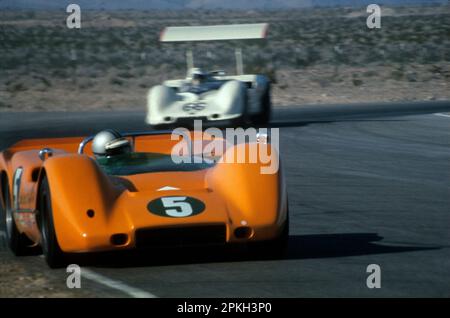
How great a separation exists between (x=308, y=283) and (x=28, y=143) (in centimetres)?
381

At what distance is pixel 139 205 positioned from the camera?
7992mm

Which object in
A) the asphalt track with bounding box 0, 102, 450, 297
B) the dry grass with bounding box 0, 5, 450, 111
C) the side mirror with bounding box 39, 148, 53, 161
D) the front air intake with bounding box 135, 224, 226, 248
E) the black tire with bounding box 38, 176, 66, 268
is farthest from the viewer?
the dry grass with bounding box 0, 5, 450, 111

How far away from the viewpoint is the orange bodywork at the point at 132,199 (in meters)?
7.85

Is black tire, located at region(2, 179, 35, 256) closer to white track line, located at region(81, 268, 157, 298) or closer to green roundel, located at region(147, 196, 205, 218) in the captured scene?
white track line, located at region(81, 268, 157, 298)

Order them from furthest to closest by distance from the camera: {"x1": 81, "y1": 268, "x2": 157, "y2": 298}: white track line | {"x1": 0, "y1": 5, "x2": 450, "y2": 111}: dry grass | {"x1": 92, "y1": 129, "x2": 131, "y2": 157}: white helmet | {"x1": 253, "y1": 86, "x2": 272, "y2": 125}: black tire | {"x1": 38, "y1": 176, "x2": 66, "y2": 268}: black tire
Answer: {"x1": 0, "y1": 5, "x2": 450, "y2": 111}: dry grass, {"x1": 253, "y1": 86, "x2": 272, "y2": 125}: black tire, {"x1": 92, "y1": 129, "x2": 131, "y2": 157}: white helmet, {"x1": 38, "y1": 176, "x2": 66, "y2": 268}: black tire, {"x1": 81, "y1": 268, "x2": 157, "y2": 298}: white track line

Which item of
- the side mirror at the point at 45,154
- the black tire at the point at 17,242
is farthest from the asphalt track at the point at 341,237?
the side mirror at the point at 45,154

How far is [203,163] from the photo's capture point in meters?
9.27

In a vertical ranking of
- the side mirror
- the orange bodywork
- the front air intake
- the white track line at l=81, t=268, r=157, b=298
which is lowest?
the white track line at l=81, t=268, r=157, b=298

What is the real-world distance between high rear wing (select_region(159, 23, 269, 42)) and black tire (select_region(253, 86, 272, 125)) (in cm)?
245

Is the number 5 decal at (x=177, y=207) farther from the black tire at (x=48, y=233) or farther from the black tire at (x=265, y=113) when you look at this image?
the black tire at (x=265, y=113)

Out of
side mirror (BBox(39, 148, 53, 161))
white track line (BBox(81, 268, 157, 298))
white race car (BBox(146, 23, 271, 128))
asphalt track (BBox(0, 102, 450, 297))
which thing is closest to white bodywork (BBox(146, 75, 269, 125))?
white race car (BBox(146, 23, 271, 128))

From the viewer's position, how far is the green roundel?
790 centimetres

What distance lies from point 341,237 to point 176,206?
2.02 meters
